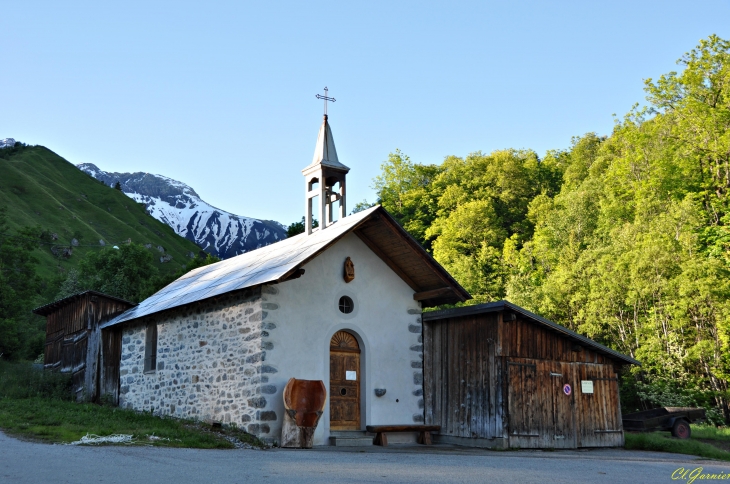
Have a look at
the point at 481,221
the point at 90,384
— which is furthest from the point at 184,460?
the point at 481,221

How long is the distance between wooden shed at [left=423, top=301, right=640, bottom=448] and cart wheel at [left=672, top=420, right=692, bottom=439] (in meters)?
3.29

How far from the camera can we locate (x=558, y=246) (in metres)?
38.6

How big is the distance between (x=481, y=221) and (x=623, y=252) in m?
16.6

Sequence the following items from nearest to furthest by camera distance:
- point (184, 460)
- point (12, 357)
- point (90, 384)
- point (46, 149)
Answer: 1. point (184, 460)
2. point (90, 384)
3. point (12, 357)
4. point (46, 149)

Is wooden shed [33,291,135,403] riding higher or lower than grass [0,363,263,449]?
higher

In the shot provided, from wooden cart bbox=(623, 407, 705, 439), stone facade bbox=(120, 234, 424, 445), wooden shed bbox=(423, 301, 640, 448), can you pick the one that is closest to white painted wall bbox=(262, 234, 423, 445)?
stone facade bbox=(120, 234, 424, 445)

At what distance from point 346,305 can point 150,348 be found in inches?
252

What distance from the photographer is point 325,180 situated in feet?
63.2

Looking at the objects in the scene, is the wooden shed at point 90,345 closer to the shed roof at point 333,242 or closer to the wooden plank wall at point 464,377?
the shed roof at point 333,242

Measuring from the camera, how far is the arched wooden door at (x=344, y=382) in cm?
1698

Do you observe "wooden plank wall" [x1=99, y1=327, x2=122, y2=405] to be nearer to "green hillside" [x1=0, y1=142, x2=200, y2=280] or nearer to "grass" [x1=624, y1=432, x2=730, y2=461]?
"grass" [x1=624, y1=432, x2=730, y2=461]

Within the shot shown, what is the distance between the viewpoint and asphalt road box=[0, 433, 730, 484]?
8664 millimetres

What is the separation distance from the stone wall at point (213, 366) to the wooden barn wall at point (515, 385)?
459 centimetres

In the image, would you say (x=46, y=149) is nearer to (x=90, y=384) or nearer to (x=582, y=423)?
(x=90, y=384)
